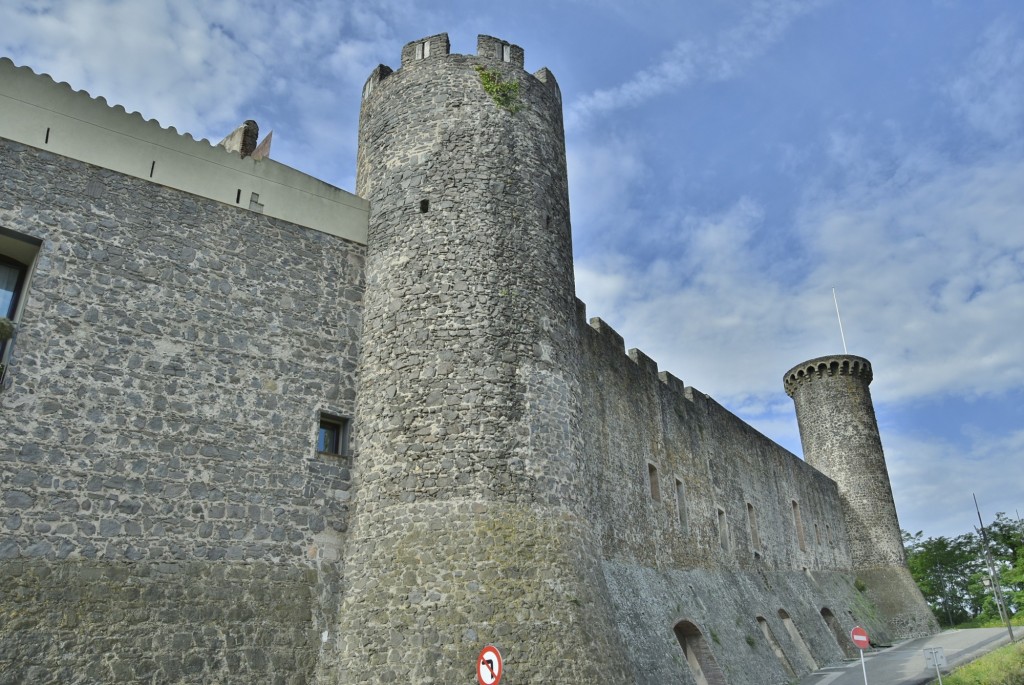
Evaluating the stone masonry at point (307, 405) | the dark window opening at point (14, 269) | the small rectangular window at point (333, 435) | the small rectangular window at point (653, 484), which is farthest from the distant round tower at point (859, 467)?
the dark window opening at point (14, 269)

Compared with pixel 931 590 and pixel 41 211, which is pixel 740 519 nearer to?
pixel 41 211

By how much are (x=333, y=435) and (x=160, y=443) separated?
8.20 ft

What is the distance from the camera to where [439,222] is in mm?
11883

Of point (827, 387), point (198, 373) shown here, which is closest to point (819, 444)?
point (827, 387)

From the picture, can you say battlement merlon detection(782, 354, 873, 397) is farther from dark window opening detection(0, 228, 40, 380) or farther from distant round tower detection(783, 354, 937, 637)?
dark window opening detection(0, 228, 40, 380)

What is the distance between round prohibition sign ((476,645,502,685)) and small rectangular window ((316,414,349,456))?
12.9 ft

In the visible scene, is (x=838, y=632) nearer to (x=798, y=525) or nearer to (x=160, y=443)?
(x=798, y=525)

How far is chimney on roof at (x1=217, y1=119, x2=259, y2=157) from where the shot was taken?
1264cm

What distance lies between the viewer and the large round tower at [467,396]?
9.49 metres

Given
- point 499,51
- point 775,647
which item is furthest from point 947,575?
point 499,51

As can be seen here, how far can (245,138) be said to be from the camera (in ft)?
41.7

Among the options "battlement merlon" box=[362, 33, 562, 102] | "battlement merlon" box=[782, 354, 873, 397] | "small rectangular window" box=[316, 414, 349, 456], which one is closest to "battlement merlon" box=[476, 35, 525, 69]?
"battlement merlon" box=[362, 33, 562, 102]

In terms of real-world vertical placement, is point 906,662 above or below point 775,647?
below

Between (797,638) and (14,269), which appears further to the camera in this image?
(797,638)
